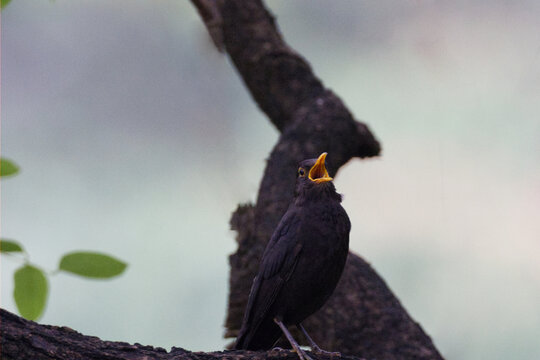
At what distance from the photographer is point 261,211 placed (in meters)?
4.44

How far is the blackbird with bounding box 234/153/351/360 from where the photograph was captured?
3215 mm

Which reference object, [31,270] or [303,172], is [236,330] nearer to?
[303,172]

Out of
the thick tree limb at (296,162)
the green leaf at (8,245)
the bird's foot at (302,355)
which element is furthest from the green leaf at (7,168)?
the thick tree limb at (296,162)

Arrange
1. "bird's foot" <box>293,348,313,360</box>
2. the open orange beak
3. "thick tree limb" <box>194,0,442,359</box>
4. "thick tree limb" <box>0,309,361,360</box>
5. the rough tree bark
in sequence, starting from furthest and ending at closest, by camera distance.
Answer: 1. "thick tree limb" <box>194,0,442,359</box>
2. the open orange beak
3. "bird's foot" <box>293,348,313,360</box>
4. the rough tree bark
5. "thick tree limb" <box>0,309,361,360</box>

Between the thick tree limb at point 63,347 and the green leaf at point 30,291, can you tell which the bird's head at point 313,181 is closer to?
the thick tree limb at point 63,347

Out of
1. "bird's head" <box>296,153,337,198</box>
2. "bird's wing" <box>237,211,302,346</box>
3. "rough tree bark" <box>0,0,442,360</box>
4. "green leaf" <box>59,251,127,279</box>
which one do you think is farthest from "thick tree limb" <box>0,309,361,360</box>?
"bird's head" <box>296,153,337,198</box>

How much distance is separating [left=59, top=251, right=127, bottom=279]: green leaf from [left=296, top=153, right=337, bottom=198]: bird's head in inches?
68.3

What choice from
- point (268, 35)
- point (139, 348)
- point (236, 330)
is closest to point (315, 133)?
point (268, 35)

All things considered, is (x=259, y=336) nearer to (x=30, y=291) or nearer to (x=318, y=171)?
(x=318, y=171)

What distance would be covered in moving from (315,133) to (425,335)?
1.67 m

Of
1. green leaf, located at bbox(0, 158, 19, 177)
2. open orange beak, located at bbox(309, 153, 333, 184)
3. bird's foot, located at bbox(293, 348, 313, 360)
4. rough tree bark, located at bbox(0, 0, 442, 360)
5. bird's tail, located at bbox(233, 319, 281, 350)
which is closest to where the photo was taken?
green leaf, located at bbox(0, 158, 19, 177)

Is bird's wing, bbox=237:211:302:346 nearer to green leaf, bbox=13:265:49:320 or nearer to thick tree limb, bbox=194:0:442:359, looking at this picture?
thick tree limb, bbox=194:0:442:359

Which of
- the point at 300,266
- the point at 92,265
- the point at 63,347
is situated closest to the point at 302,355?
the point at 300,266

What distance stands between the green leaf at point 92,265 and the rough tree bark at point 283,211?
0.67m
